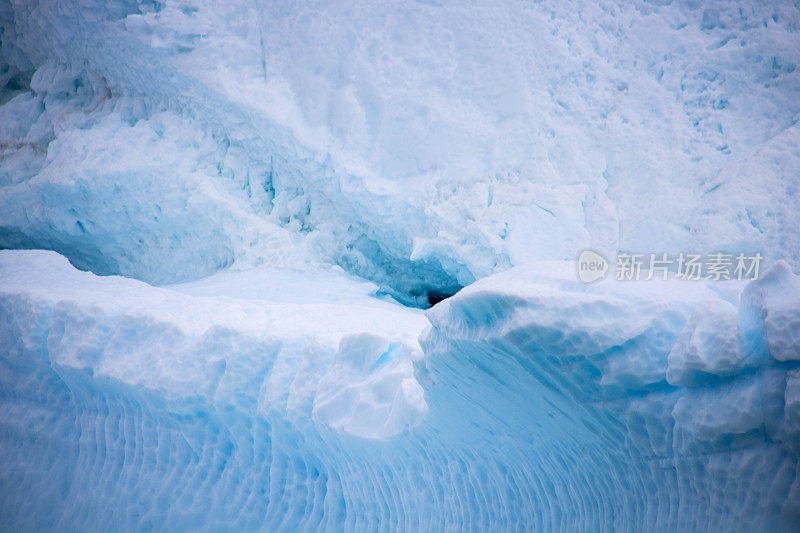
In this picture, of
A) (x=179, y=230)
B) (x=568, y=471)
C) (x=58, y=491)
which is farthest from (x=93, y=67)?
(x=568, y=471)

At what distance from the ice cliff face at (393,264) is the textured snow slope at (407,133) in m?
0.02

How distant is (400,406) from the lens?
1.91 metres

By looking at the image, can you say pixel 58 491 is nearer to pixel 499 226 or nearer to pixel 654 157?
pixel 499 226

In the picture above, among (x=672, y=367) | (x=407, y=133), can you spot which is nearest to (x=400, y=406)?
(x=672, y=367)

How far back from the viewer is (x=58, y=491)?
8.64 ft

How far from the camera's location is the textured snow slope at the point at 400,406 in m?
1.17

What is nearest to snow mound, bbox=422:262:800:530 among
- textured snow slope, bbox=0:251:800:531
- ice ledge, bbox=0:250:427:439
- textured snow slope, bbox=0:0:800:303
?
textured snow slope, bbox=0:251:800:531

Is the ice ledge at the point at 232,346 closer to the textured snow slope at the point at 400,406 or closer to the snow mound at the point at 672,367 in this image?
the textured snow slope at the point at 400,406

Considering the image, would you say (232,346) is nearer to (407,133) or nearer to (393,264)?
(407,133)

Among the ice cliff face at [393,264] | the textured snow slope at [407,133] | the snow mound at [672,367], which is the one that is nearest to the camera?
the snow mound at [672,367]

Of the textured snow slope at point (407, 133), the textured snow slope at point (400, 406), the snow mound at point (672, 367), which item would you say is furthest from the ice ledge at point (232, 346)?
the textured snow slope at point (407, 133)

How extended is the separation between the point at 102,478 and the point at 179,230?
2.06 metres

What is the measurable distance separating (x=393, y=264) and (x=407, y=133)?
1.06 metres

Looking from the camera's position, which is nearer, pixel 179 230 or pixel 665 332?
pixel 665 332
